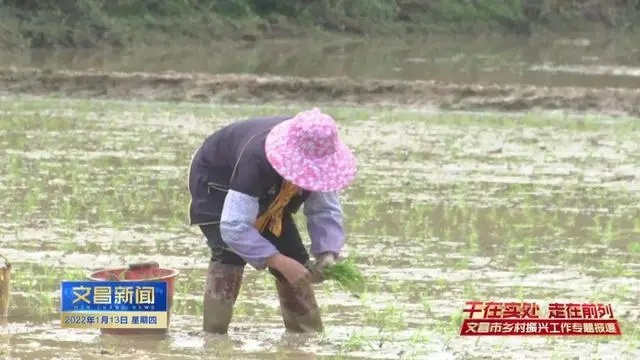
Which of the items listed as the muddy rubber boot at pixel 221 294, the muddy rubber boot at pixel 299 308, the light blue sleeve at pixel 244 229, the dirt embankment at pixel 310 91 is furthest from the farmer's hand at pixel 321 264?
the dirt embankment at pixel 310 91

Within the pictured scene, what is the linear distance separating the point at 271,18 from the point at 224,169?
29.1 meters

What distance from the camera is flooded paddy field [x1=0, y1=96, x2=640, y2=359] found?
5926 millimetres

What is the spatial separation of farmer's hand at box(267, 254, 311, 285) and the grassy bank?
21349 millimetres

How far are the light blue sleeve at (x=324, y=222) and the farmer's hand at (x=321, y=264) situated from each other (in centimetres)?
2

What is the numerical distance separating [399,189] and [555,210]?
132 centimetres

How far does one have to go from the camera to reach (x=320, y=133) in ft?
17.6

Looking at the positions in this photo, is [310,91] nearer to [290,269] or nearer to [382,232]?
[382,232]

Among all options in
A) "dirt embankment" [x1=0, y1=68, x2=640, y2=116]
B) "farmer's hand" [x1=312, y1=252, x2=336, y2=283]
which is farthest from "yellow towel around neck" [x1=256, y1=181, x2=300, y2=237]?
"dirt embankment" [x1=0, y1=68, x2=640, y2=116]

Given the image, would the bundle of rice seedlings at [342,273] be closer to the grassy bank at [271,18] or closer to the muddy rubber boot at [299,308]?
the muddy rubber boot at [299,308]

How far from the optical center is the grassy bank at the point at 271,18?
28422mm

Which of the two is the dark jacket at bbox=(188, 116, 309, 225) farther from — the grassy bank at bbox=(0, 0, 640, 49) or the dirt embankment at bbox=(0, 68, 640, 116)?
the grassy bank at bbox=(0, 0, 640, 49)

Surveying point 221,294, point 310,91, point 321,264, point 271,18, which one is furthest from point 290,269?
point 271,18

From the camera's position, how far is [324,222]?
5.79 m

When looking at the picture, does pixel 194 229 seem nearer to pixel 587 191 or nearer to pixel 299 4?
pixel 587 191
